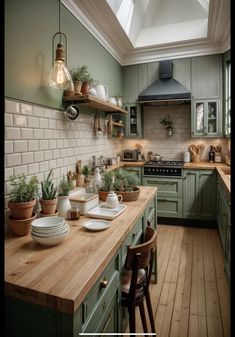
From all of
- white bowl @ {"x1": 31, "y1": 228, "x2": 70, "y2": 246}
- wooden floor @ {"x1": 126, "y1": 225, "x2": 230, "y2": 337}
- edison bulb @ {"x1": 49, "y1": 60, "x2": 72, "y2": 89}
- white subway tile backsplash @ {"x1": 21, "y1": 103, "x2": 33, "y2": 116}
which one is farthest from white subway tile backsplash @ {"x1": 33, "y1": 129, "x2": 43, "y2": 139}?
wooden floor @ {"x1": 126, "y1": 225, "x2": 230, "y2": 337}

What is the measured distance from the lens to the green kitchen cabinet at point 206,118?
3920mm

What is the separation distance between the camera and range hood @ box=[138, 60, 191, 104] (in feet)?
12.8

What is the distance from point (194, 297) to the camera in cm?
217

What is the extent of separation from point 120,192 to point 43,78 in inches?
47.0

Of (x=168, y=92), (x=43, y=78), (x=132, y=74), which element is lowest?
(x=43, y=78)

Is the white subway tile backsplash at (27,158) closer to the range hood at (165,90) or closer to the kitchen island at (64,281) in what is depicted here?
the kitchen island at (64,281)

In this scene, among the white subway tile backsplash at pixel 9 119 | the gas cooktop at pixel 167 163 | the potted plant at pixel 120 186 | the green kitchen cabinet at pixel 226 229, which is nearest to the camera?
the white subway tile backsplash at pixel 9 119

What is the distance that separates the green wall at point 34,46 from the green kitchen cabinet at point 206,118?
88.4 inches

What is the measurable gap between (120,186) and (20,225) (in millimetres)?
1010

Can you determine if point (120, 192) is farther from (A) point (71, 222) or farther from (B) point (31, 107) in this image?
(B) point (31, 107)

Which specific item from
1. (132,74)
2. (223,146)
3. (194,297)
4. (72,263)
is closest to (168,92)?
(132,74)

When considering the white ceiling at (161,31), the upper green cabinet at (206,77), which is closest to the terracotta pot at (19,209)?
the white ceiling at (161,31)

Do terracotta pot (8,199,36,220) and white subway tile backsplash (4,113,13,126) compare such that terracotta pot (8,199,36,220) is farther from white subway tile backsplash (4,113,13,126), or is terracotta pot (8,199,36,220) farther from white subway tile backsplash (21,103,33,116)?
white subway tile backsplash (21,103,33,116)

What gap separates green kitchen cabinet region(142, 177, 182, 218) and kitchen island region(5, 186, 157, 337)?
2.62 m
